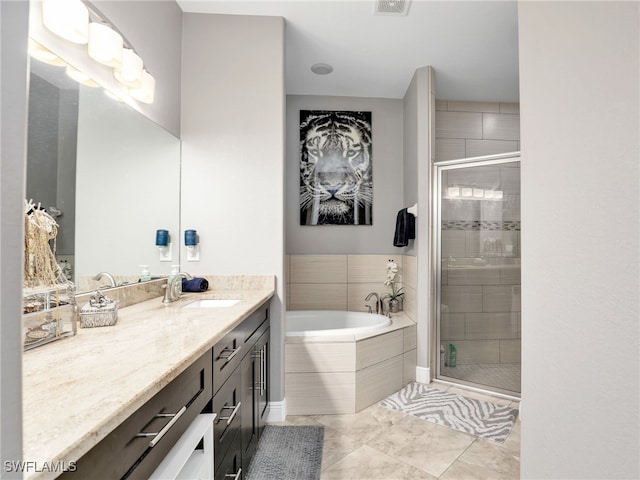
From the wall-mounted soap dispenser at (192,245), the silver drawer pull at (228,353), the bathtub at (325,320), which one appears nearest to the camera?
the silver drawer pull at (228,353)

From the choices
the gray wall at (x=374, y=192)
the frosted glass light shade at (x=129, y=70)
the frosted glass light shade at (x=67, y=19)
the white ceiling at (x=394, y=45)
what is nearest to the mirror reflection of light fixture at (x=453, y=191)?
the gray wall at (x=374, y=192)

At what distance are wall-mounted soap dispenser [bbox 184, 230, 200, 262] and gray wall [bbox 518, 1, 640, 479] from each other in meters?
1.88

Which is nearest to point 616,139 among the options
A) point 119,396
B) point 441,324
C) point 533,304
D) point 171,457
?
point 533,304

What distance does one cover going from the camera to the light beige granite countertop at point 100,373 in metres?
0.52

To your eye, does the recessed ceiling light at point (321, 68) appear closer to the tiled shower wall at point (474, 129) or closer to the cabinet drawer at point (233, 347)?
the tiled shower wall at point (474, 129)

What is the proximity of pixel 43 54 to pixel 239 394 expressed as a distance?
1509 millimetres

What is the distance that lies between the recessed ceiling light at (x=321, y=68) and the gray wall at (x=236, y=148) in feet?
2.12

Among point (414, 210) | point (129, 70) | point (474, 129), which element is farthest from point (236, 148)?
point (474, 129)

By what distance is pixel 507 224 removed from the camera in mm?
2748

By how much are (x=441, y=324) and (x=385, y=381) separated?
76cm

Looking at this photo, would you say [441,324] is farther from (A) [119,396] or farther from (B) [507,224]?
(A) [119,396]

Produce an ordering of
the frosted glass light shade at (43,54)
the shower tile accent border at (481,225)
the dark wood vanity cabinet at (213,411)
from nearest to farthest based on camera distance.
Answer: the dark wood vanity cabinet at (213,411), the frosted glass light shade at (43,54), the shower tile accent border at (481,225)

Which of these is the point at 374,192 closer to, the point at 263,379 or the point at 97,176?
the point at 263,379

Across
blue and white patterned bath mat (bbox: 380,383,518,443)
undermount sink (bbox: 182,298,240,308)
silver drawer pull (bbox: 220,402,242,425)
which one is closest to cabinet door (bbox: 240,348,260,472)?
silver drawer pull (bbox: 220,402,242,425)
